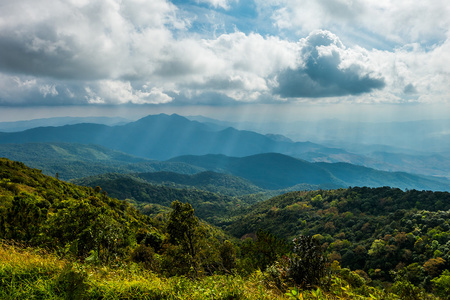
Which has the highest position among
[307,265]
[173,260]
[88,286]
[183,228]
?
[88,286]

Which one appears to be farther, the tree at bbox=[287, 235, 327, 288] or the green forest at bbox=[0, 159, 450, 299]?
the tree at bbox=[287, 235, 327, 288]

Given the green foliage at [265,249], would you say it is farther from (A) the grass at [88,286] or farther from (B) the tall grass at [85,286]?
(B) the tall grass at [85,286]

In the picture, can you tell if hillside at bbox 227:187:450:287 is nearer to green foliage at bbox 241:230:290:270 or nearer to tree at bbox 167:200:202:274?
green foliage at bbox 241:230:290:270

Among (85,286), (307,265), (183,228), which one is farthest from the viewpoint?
(183,228)

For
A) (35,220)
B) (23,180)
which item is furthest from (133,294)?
(23,180)

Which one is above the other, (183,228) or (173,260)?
(183,228)

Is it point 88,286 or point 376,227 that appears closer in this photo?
point 88,286

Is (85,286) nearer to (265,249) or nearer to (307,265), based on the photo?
(307,265)

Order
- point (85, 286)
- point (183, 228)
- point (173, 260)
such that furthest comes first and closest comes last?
point (183, 228)
point (173, 260)
point (85, 286)

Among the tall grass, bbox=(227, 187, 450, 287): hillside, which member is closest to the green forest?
the tall grass

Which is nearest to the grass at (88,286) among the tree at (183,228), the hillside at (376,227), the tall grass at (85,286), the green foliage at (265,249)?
the tall grass at (85,286)

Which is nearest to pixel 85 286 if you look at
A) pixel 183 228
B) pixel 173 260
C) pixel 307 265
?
pixel 307 265

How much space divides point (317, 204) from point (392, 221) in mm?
64078

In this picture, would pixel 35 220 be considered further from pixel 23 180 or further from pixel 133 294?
pixel 23 180
